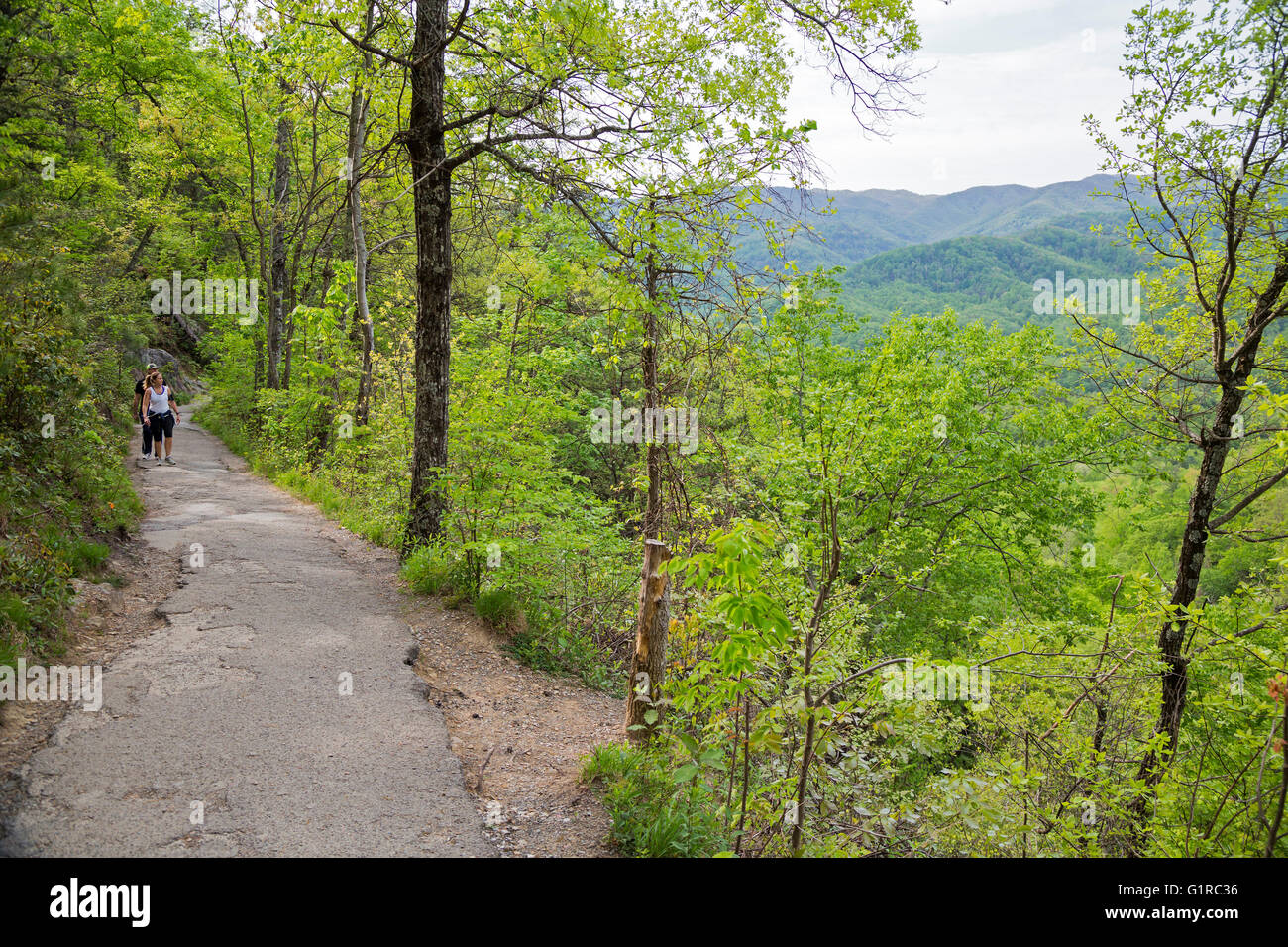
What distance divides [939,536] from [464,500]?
1291 cm

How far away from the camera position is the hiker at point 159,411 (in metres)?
13.2

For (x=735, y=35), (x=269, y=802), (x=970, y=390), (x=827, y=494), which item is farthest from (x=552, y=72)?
(x=970, y=390)

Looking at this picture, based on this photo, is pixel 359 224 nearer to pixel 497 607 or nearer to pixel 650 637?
pixel 497 607

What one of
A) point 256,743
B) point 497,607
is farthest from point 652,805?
point 497,607

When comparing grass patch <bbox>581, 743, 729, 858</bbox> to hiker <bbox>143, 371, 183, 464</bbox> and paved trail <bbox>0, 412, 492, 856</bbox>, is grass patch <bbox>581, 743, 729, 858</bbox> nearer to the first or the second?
paved trail <bbox>0, 412, 492, 856</bbox>
